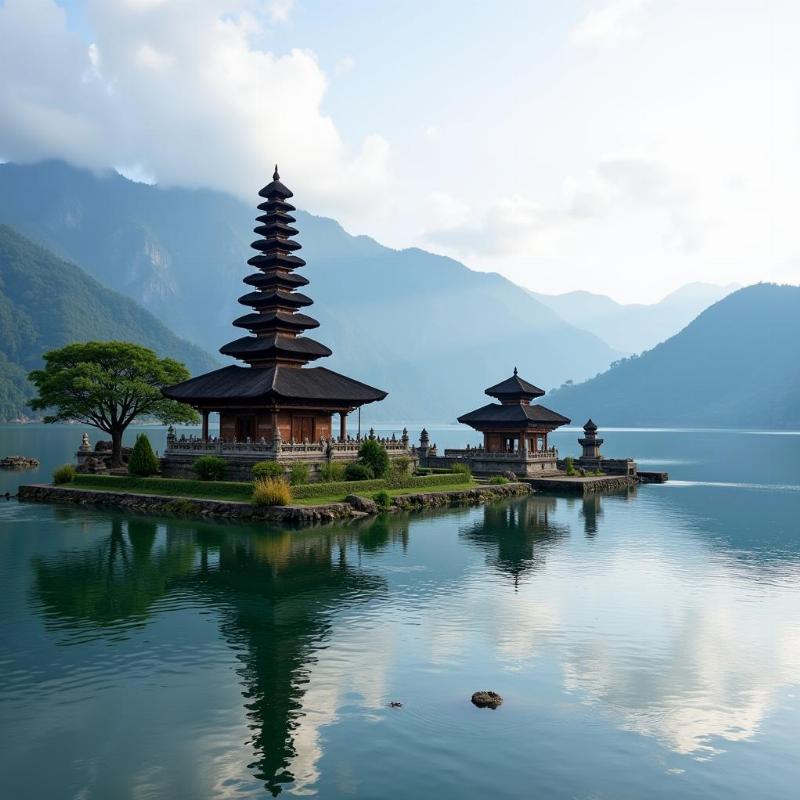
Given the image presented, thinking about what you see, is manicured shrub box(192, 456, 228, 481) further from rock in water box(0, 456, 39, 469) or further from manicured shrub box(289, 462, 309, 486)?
rock in water box(0, 456, 39, 469)

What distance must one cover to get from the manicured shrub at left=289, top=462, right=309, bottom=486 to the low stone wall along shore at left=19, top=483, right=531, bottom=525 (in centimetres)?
407

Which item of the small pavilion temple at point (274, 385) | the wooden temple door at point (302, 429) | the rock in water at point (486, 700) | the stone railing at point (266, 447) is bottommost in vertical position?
the rock in water at point (486, 700)

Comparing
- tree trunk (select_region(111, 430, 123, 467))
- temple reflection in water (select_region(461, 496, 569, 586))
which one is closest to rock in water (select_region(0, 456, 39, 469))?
tree trunk (select_region(111, 430, 123, 467))

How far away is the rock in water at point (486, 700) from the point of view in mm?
16703

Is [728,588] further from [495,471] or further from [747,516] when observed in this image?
[495,471]

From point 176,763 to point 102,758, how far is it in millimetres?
1488

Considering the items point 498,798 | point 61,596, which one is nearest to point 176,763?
point 498,798

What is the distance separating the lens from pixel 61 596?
2638cm

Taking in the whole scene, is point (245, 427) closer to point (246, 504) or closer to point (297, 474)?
point (297, 474)

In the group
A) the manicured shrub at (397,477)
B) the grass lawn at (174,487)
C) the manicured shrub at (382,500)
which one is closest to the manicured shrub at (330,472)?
the manicured shrub at (397,477)

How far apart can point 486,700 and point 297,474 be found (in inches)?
1366

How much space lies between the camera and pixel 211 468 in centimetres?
5247

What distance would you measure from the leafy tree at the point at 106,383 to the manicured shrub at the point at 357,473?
18.2 meters

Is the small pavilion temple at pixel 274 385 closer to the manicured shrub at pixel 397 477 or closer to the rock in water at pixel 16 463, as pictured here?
the manicured shrub at pixel 397 477
